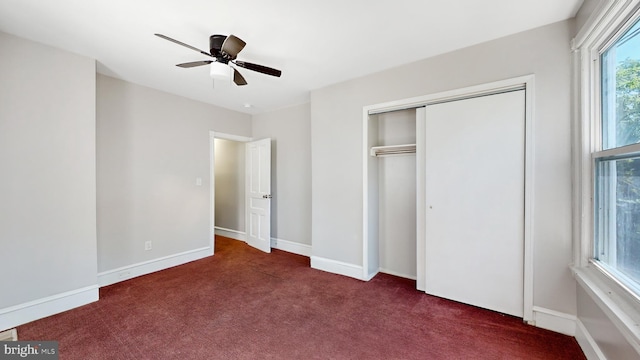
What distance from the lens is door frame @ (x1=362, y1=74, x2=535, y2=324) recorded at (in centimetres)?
211

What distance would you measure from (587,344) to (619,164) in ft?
4.20

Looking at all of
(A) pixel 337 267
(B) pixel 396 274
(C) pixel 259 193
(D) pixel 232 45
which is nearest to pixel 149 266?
(C) pixel 259 193

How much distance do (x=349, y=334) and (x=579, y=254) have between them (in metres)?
1.87

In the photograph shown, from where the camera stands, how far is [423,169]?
8.99 ft

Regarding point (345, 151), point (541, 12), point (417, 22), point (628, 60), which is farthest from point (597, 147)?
point (345, 151)

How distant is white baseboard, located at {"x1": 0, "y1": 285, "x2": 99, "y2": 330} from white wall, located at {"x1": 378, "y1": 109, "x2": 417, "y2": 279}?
11.0ft

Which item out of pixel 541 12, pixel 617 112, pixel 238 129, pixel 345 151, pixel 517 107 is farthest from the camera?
pixel 238 129

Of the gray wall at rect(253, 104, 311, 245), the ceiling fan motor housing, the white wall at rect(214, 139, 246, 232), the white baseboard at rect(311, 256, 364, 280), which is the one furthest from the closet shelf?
the white wall at rect(214, 139, 246, 232)

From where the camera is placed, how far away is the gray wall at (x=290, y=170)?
4195 millimetres

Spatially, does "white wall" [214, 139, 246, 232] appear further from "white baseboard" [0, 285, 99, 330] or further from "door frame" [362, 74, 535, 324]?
"door frame" [362, 74, 535, 324]

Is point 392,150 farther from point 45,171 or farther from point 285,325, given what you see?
point 45,171

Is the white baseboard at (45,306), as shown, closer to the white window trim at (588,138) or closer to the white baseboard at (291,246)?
the white baseboard at (291,246)

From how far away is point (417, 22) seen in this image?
2012 mm

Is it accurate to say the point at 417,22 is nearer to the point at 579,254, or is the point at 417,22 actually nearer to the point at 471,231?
the point at 471,231
